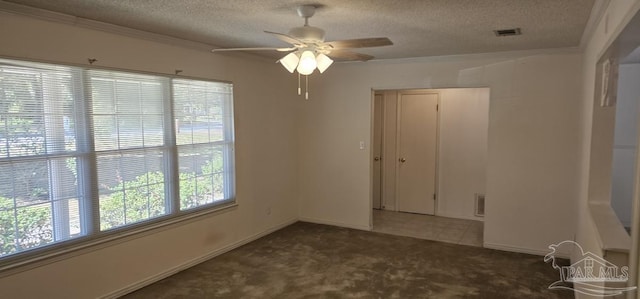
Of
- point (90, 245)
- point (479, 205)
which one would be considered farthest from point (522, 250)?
point (90, 245)

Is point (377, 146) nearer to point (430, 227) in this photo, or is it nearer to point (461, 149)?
point (461, 149)

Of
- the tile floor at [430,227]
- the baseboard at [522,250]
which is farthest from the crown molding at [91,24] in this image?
the baseboard at [522,250]

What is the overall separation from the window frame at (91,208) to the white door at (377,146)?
10.3 feet

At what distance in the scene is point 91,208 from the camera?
3215 mm

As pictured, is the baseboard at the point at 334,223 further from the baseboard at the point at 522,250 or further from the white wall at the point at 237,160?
the baseboard at the point at 522,250

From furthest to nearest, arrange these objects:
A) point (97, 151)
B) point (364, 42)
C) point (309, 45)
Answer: point (97, 151) < point (309, 45) < point (364, 42)

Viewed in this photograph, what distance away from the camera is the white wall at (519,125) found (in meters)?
4.23

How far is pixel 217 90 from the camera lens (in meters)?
4.34

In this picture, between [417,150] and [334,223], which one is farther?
[417,150]

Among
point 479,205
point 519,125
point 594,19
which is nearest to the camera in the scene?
point 594,19

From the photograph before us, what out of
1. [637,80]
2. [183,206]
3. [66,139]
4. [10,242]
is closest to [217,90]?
[183,206]

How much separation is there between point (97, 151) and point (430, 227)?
4.29 meters

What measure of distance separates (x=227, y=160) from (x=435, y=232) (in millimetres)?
2945

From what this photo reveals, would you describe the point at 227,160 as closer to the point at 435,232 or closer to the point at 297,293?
the point at 297,293
